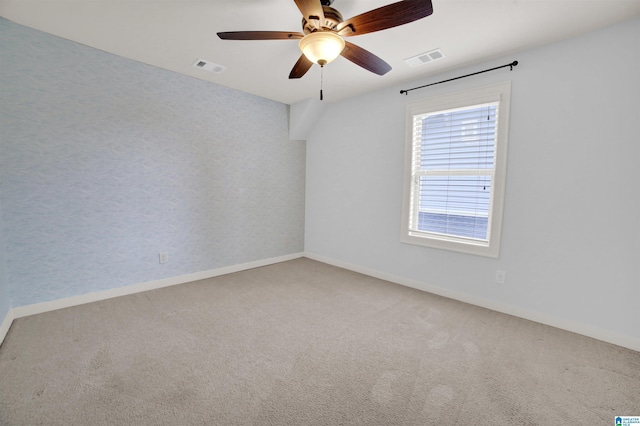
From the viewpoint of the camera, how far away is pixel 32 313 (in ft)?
8.02

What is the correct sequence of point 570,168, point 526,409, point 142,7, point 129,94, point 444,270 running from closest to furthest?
point 526,409 < point 142,7 < point 570,168 < point 129,94 < point 444,270

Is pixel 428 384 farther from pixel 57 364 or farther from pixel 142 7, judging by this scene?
pixel 142 7

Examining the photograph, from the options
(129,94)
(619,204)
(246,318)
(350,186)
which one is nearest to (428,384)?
(246,318)

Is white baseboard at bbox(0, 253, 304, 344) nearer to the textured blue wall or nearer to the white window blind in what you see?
the textured blue wall

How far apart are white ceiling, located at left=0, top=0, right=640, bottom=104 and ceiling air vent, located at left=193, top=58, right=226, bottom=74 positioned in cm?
9

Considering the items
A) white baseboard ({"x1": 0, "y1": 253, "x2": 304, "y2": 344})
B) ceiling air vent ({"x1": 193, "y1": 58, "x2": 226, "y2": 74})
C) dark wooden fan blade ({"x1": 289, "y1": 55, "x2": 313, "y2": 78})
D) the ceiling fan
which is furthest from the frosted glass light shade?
white baseboard ({"x1": 0, "y1": 253, "x2": 304, "y2": 344})

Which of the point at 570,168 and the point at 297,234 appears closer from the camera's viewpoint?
the point at 570,168

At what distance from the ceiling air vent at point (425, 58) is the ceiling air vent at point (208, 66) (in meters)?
2.02

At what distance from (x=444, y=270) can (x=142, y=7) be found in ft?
12.0

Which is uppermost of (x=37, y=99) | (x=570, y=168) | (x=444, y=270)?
(x=37, y=99)

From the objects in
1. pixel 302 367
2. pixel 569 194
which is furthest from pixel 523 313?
pixel 302 367

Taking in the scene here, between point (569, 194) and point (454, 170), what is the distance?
3.26 ft

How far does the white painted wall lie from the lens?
208 centimetres

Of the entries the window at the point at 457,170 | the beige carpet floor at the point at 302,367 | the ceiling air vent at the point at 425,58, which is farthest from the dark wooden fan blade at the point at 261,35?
the beige carpet floor at the point at 302,367
